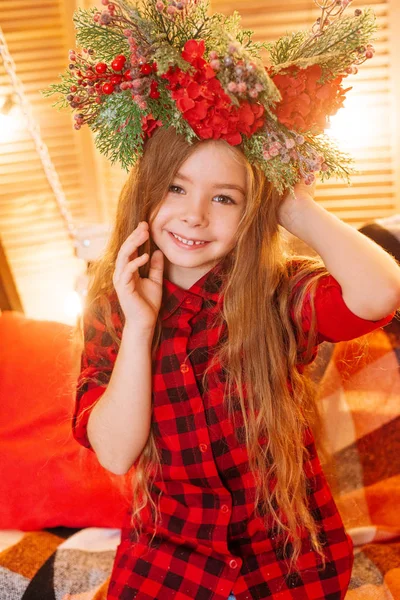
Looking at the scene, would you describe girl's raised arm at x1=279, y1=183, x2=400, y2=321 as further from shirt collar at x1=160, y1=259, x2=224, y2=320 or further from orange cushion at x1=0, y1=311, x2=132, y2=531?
orange cushion at x1=0, y1=311, x2=132, y2=531

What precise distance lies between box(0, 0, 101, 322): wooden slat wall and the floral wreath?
1132 millimetres

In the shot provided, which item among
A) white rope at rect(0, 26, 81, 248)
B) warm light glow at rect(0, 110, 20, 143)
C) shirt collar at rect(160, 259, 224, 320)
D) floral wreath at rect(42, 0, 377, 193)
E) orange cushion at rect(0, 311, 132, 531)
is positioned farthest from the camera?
warm light glow at rect(0, 110, 20, 143)

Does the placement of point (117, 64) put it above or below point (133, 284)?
above

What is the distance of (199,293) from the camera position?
1.11m

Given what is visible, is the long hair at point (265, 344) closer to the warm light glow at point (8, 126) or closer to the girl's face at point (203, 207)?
the girl's face at point (203, 207)

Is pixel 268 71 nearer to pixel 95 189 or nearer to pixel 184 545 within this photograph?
pixel 184 545

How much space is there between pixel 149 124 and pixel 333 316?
0.39m

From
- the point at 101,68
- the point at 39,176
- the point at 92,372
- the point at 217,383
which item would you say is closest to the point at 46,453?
the point at 92,372

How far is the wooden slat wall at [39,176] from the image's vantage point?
1.99 m

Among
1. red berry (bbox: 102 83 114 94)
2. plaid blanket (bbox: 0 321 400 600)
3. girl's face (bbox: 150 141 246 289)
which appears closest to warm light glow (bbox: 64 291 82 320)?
plaid blanket (bbox: 0 321 400 600)

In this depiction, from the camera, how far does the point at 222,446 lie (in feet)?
3.61

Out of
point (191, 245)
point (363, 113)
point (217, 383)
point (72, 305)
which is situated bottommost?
point (72, 305)

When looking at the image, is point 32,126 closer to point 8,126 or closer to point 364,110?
point 8,126

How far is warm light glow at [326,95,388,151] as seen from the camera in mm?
2020
